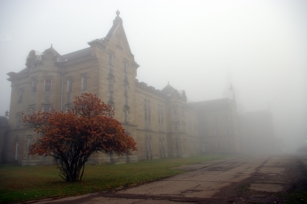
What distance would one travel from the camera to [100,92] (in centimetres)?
3225

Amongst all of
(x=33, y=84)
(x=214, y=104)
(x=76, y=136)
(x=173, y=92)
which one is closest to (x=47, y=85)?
(x=33, y=84)

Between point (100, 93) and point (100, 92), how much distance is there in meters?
0.14

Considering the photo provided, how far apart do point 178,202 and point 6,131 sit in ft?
131

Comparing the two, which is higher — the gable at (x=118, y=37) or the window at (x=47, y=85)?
the gable at (x=118, y=37)

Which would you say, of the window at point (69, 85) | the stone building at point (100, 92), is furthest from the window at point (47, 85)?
the window at point (69, 85)

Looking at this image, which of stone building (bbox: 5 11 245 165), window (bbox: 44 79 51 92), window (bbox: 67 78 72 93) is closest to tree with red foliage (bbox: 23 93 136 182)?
stone building (bbox: 5 11 245 165)

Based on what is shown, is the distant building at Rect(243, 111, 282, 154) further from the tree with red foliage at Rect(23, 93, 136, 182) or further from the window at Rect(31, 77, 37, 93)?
the tree with red foliage at Rect(23, 93, 136, 182)

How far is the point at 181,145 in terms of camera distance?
53969 millimetres

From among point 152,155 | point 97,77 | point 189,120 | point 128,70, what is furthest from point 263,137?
point 97,77

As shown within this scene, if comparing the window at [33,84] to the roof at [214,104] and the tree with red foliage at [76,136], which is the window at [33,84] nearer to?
the tree with red foliage at [76,136]

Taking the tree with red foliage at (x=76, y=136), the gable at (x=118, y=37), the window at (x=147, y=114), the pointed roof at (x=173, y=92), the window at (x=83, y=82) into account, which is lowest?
the tree with red foliage at (x=76, y=136)

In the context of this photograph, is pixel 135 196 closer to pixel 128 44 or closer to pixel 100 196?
pixel 100 196

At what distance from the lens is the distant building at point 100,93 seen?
33.5 metres

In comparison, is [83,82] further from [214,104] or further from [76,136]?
[214,104]
